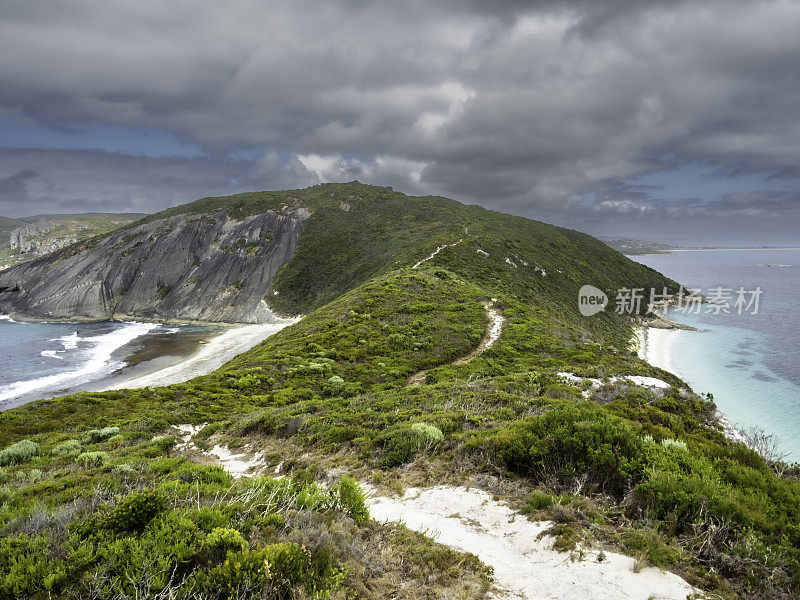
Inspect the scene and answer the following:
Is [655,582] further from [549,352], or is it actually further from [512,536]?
[549,352]

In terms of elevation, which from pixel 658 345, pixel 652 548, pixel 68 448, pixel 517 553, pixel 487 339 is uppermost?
pixel 658 345

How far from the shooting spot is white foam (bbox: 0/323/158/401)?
37.7 meters

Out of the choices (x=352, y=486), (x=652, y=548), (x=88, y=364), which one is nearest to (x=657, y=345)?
(x=652, y=548)

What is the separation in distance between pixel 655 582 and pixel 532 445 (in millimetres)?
3394

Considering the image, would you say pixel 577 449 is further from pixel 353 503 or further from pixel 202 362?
pixel 202 362

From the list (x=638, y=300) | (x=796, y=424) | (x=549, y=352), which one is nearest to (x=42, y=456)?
(x=549, y=352)

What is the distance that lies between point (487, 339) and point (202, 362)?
1468 inches

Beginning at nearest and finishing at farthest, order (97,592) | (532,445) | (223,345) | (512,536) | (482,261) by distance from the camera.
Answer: (97,592)
(512,536)
(532,445)
(223,345)
(482,261)

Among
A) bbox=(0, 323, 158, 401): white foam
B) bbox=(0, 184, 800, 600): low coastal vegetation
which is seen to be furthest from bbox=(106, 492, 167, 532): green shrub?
bbox=(0, 323, 158, 401): white foam

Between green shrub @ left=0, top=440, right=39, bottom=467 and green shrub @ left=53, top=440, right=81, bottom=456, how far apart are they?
61cm

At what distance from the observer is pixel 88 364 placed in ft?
156

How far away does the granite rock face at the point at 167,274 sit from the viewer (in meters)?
92.6

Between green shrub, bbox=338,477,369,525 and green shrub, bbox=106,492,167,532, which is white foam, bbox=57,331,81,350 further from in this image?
green shrub, bbox=338,477,369,525

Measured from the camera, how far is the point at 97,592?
361 cm
